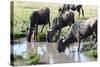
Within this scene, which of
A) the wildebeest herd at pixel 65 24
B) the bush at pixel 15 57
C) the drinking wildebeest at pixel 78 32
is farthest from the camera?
the drinking wildebeest at pixel 78 32

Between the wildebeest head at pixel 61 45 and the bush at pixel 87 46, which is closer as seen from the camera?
the wildebeest head at pixel 61 45

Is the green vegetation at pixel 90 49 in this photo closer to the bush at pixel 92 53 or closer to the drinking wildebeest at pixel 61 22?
the bush at pixel 92 53

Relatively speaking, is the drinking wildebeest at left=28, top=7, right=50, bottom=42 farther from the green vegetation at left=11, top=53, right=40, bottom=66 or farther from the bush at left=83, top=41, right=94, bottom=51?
the bush at left=83, top=41, right=94, bottom=51

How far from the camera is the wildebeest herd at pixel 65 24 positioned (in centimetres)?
195

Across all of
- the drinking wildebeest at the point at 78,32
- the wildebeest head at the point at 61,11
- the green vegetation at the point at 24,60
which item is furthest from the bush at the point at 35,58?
the wildebeest head at the point at 61,11

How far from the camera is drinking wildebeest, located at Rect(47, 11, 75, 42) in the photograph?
78.7 inches

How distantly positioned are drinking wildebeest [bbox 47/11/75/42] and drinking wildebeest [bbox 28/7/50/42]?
91mm

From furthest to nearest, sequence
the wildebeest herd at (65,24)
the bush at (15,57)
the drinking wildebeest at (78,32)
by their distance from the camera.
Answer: the drinking wildebeest at (78,32)
the wildebeest herd at (65,24)
the bush at (15,57)

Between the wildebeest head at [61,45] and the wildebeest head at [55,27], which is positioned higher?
the wildebeest head at [55,27]

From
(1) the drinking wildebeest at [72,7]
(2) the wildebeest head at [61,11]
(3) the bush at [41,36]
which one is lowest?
(3) the bush at [41,36]

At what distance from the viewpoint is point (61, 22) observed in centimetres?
204
